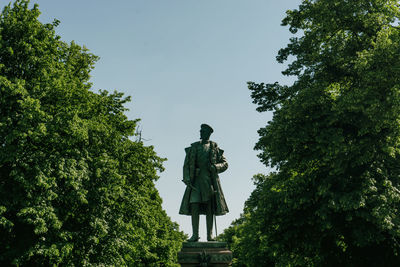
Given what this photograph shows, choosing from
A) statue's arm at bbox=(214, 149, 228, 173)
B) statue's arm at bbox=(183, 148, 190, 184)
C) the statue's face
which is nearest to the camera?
statue's arm at bbox=(183, 148, 190, 184)

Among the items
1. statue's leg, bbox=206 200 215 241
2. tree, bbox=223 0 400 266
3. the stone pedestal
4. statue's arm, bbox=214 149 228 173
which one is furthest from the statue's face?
tree, bbox=223 0 400 266

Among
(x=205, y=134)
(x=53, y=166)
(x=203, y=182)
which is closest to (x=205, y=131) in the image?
(x=205, y=134)

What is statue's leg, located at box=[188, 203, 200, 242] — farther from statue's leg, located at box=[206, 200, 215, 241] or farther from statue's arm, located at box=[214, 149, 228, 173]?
statue's arm, located at box=[214, 149, 228, 173]

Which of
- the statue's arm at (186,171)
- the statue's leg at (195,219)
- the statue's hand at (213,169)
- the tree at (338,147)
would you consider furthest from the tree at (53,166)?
the statue's hand at (213,169)

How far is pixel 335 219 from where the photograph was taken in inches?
582

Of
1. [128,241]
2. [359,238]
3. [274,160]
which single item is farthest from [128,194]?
[359,238]

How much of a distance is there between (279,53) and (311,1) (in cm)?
276

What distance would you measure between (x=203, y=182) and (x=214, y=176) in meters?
0.29

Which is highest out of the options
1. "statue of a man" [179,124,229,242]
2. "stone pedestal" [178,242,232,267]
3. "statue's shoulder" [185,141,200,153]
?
"statue's shoulder" [185,141,200,153]

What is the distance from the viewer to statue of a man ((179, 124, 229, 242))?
8.70 m

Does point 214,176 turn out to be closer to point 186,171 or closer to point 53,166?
point 186,171

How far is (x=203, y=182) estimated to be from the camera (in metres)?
8.82

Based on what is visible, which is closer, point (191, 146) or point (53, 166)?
point (191, 146)

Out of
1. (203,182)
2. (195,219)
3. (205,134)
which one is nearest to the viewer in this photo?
(195,219)
